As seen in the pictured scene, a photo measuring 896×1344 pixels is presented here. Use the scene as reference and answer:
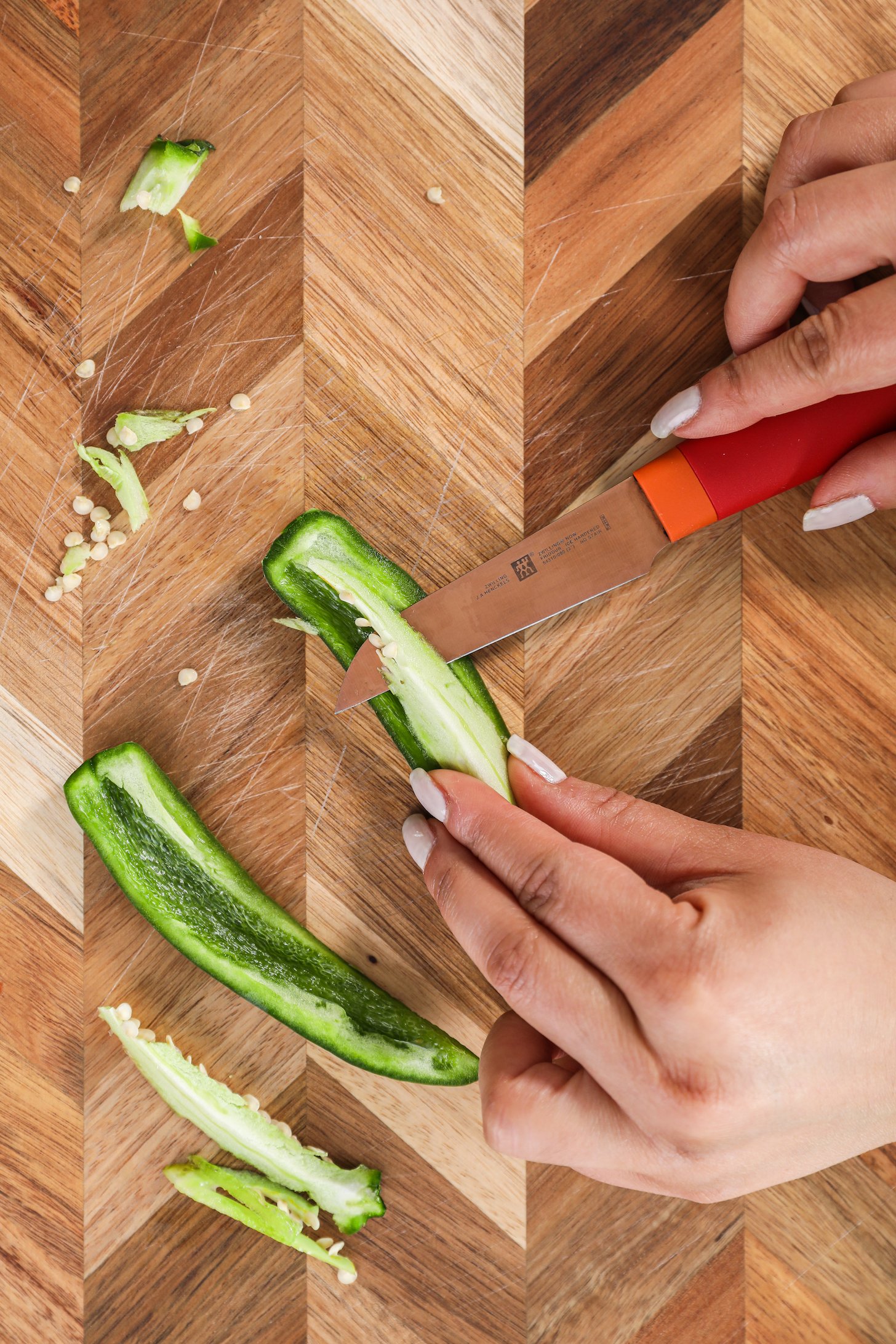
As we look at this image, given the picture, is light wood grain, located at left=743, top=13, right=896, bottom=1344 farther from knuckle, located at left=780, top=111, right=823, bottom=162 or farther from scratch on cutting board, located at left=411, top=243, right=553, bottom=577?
scratch on cutting board, located at left=411, top=243, right=553, bottom=577

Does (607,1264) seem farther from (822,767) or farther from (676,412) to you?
(676,412)

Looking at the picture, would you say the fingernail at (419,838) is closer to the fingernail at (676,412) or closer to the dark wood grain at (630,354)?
the dark wood grain at (630,354)

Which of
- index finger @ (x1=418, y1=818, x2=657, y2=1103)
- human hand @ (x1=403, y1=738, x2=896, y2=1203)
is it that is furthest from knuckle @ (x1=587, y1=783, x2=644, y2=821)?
index finger @ (x1=418, y1=818, x2=657, y2=1103)

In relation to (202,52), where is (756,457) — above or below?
below

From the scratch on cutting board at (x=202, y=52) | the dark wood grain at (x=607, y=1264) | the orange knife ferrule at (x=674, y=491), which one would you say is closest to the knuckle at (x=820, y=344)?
the orange knife ferrule at (x=674, y=491)

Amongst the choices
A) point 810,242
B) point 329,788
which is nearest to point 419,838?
point 329,788
